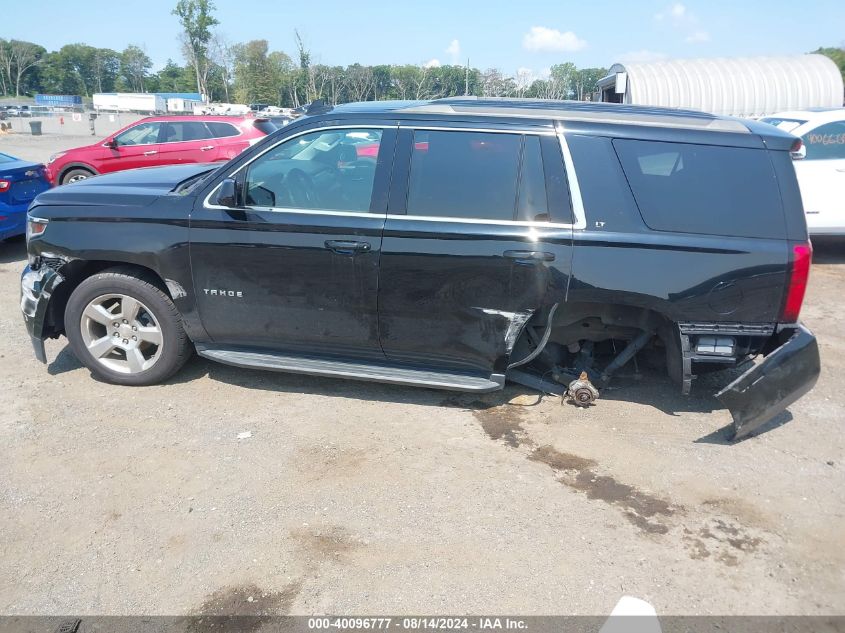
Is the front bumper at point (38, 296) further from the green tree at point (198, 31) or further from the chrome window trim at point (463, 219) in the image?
the green tree at point (198, 31)

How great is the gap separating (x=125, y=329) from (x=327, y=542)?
7.86ft

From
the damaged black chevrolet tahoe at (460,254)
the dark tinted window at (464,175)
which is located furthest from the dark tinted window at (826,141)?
the dark tinted window at (464,175)

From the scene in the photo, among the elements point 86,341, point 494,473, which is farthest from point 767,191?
point 86,341

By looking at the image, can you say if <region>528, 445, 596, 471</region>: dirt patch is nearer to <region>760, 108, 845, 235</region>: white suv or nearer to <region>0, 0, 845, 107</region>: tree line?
<region>760, 108, 845, 235</region>: white suv

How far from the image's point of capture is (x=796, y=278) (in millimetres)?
3895

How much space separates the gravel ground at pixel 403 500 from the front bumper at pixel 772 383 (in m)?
0.27

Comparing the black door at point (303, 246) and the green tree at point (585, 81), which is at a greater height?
the green tree at point (585, 81)

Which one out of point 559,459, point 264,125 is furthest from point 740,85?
point 559,459

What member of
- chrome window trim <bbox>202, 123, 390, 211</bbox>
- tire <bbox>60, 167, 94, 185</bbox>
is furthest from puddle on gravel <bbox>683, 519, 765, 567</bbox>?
tire <bbox>60, 167, 94, 185</bbox>

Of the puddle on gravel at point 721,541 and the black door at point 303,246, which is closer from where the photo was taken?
the puddle on gravel at point 721,541

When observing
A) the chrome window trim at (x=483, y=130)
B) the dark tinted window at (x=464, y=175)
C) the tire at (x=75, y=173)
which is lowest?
the tire at (x=75, y=173)

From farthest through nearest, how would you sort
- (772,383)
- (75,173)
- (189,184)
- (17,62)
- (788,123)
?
(17,62), (75,173), (788,123), (189,184), (772,383)

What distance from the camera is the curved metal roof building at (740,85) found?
1059 inches

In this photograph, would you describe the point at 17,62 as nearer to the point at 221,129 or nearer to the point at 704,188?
the point at 221,129
